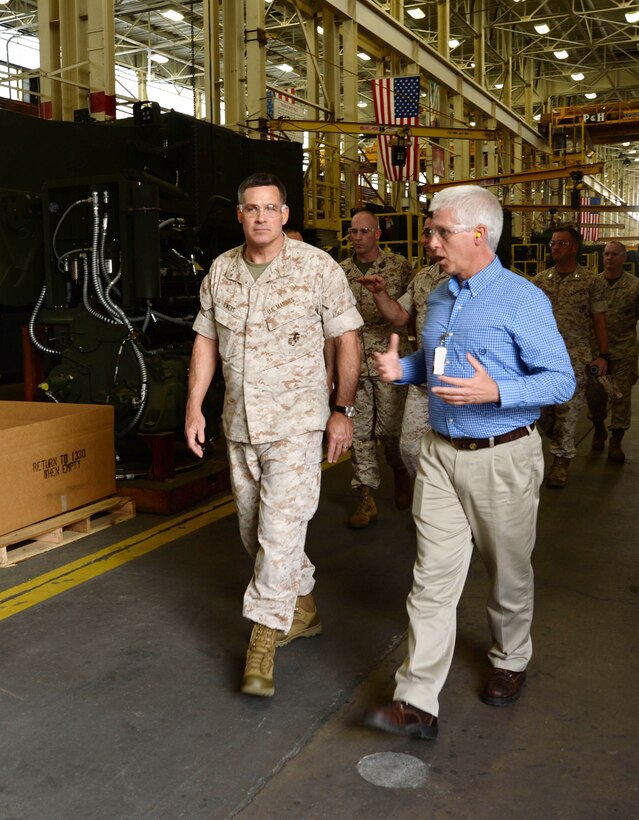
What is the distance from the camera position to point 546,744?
2875mm

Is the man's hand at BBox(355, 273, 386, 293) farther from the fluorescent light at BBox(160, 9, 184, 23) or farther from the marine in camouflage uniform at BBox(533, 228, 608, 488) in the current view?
the fluorescent light at BBox(160, 9, 184, 23)

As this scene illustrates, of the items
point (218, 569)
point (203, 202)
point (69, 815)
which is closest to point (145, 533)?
point (218, 569)

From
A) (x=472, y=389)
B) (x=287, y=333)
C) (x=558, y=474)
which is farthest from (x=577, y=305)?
(x=472, y=389)

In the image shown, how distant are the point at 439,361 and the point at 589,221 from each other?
119 feet

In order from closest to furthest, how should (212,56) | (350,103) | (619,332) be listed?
(619,332) < (212,56) < (350,103)

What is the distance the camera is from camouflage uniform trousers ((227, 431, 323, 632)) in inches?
129

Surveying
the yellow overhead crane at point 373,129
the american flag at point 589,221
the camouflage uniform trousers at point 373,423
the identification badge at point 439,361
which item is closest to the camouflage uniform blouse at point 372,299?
the camouflage uniform trousers at point 373,423

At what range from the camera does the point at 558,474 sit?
6645 mm

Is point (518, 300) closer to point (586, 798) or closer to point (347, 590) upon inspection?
point (586, 798)

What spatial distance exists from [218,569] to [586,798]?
2.56 meters

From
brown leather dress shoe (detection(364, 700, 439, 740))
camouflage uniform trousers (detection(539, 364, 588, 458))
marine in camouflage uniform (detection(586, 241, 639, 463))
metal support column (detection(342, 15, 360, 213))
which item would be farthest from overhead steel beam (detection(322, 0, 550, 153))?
brown leather dress shoe (detection(364, 700, 439, 740))

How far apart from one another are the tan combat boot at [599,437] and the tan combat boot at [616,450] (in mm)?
453

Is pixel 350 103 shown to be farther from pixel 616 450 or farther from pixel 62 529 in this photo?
pixel 62 529

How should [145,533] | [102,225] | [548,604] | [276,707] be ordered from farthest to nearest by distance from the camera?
[102,225] → [145,533] → [548,604] → [276,707]
